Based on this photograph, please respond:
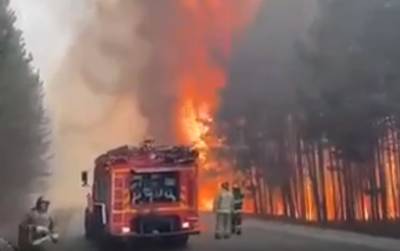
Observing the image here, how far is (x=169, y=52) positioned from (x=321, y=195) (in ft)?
95.7

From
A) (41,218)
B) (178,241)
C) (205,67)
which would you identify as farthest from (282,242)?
(205,67)

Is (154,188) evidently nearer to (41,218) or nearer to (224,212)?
(224,212)

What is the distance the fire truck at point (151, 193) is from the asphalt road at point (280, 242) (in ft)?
2.55

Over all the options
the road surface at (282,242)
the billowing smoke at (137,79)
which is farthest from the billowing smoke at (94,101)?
the road surface at (282,242)

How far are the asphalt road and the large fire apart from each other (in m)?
32.1

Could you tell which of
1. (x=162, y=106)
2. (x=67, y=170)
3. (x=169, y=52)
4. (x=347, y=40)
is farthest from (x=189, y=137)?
(x=347, y=40)

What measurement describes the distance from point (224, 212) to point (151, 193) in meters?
3.93

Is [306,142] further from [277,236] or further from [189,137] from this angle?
[189,137]

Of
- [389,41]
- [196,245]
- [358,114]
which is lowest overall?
[196,245]

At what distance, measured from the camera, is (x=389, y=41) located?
35.8 meters

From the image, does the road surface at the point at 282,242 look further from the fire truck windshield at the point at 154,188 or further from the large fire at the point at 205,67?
the large fire at the point at 205,67

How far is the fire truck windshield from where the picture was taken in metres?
25.0

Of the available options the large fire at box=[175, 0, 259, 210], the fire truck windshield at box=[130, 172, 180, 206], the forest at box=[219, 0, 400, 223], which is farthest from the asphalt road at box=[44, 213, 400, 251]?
the large fire at box=[175, 0, 259, 210]

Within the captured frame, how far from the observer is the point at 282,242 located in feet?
84.8
